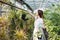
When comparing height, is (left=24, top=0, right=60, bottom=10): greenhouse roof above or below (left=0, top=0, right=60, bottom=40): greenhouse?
above

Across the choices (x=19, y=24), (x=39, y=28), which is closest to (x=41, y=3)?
(x=19, y=24)

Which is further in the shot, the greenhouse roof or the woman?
the greenhouse roof

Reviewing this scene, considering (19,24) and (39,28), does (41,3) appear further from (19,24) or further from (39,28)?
(39,28)

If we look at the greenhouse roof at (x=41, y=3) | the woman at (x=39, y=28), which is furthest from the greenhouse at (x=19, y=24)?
the greenhouse roof at (x=41, y=3)

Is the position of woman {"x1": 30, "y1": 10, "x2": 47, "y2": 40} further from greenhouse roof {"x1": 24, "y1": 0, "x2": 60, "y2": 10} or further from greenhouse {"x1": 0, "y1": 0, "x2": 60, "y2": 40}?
greenhouse roof {"x1": 24, "y1": 0, "x2": 60, "y2": 10}

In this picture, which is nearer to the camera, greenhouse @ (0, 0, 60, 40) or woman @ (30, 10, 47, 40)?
woman @ (30, 10, 47, 40)

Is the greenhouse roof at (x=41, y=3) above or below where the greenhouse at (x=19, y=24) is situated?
above

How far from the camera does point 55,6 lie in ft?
19.1

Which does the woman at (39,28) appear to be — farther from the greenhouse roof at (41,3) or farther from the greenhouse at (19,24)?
the greenhouse roof at (41,3)

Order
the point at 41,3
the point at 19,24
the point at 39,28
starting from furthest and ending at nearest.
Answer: the point at 41,3, the point at 19,24, the point at 39,28

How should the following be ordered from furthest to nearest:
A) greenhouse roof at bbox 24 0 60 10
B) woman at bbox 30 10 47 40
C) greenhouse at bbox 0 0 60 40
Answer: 1. greenhouse roof at bbox 24 0 60 10
2. greenhouse at bbox 0 0 60 40
3. woman at bbox 30 10 47 40

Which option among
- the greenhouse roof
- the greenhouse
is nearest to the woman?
the greenhouse

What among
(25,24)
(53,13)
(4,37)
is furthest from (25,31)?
(53,13)

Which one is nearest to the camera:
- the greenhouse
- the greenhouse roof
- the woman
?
the woman
